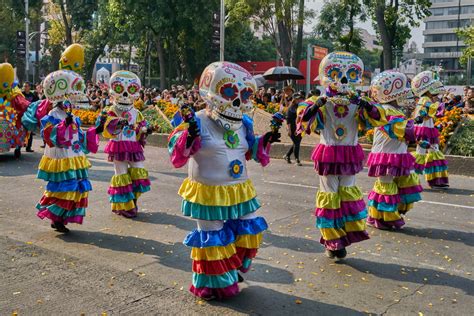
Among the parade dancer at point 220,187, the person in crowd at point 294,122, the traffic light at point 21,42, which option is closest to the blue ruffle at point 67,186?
the parade dancer at point 220,187

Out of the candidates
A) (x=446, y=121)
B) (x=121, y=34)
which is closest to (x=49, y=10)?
(x=121, y=34)

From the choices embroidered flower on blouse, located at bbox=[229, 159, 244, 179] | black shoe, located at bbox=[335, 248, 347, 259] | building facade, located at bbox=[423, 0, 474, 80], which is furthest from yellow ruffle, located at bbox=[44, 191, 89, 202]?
building facade, located at bbox=[423, 0, 474, 80]

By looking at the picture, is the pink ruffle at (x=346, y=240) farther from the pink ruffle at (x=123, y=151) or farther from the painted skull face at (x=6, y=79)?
the painted skull face at (x=6, y=79)

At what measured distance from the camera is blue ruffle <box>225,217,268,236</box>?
17.0 ft

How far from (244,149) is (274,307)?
1520 mm

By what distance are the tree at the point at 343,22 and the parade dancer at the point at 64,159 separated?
18890 mm

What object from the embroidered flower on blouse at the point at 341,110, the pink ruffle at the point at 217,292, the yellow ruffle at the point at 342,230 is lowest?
the pink ruffle at the point at 217,292

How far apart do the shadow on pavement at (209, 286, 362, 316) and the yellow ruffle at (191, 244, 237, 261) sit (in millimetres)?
465

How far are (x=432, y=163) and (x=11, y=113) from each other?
418 inches

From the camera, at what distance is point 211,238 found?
5.06 meters

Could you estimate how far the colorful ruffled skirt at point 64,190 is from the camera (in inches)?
294

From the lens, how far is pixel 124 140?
8852 mm

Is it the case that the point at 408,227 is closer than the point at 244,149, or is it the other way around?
the point at 244,149

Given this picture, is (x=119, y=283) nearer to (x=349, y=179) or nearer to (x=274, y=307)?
(x=274, y=307)
